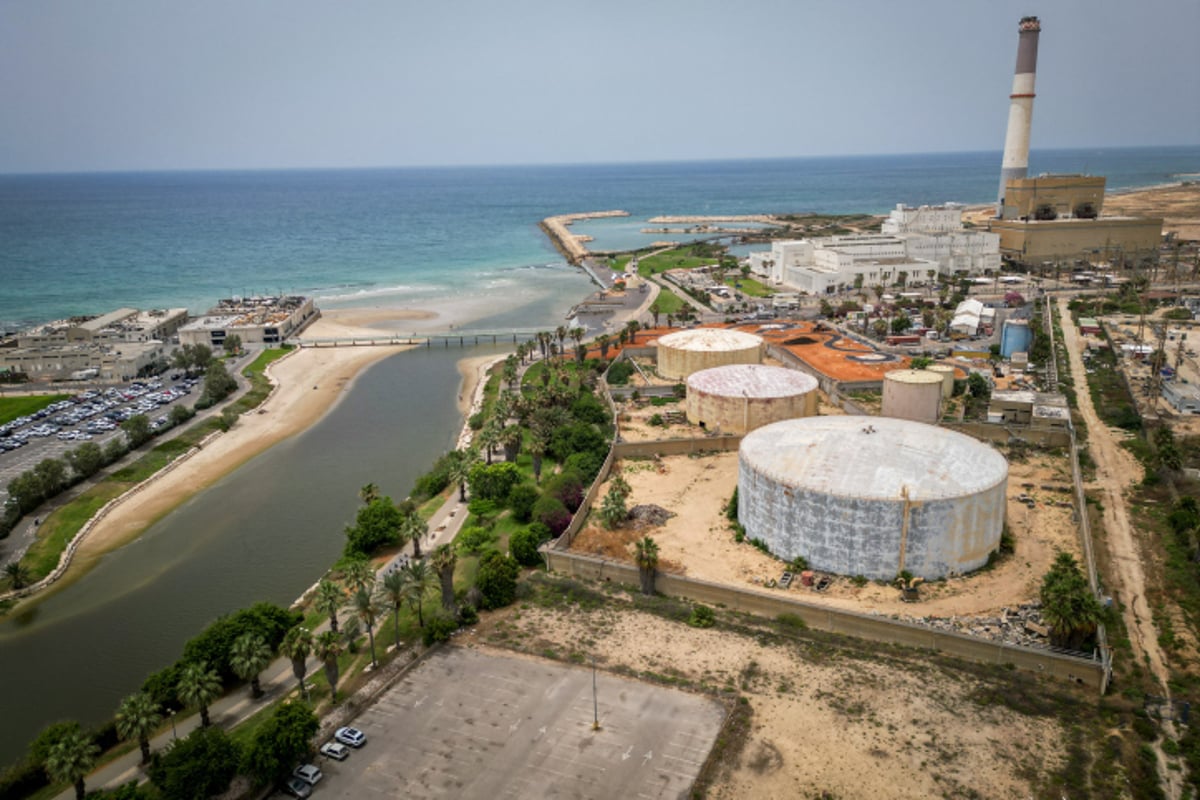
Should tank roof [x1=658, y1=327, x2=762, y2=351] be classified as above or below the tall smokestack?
below

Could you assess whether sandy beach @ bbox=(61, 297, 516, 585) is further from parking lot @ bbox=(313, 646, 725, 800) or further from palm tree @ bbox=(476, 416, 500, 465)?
parking lot @ bbox=(313, 646, 725, 800)

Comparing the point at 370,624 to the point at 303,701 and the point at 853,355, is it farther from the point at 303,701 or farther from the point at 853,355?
the point at 853,355

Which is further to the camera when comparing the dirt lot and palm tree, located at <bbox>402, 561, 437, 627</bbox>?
palm tree, located at <bbox>402, 561, 437, 627</bbox>

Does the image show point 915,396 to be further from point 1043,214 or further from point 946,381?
point 1043,214

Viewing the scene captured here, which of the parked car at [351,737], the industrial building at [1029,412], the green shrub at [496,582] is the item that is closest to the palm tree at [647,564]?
the green shrub at [496,582]

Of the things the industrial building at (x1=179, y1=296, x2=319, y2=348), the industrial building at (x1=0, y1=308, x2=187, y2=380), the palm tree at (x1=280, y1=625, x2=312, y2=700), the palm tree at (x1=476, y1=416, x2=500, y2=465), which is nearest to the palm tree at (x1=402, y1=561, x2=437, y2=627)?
the palm tree at (x1=280, y1=625, x2=312, y2=700)
